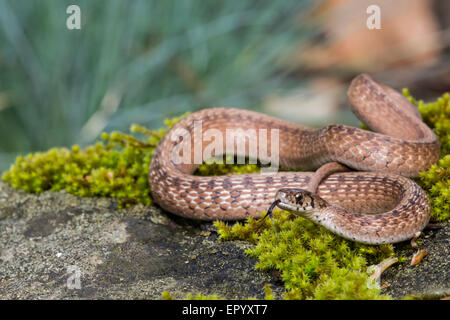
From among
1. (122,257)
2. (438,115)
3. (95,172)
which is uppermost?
(438,115)

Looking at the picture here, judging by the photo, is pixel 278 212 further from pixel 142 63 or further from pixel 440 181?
pixel 142 63

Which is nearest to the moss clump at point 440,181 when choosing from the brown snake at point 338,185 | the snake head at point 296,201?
the brown snake at point 338,185

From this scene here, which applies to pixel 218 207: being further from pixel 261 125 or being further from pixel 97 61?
pixel 97 61

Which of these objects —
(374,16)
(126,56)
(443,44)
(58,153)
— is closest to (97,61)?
(126,56)

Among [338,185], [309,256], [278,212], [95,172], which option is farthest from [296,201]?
[95,172]

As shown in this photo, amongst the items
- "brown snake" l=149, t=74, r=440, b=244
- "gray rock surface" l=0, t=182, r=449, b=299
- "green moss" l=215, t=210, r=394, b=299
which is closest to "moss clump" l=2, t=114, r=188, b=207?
"gray rock surface" l=0, t=182, r=449, b=299
